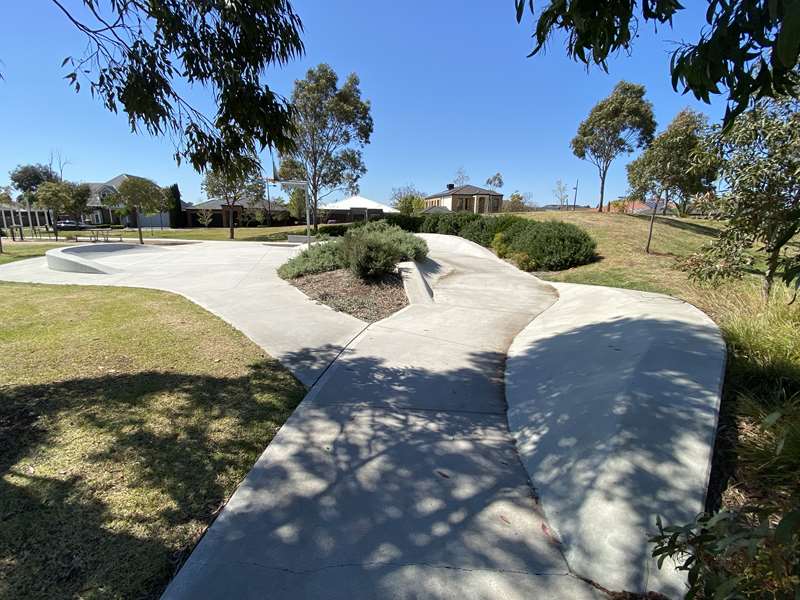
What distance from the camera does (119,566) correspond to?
6.91ft

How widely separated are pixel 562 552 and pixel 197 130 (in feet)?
14.4

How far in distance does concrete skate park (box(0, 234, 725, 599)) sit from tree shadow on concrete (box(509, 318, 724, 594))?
0.5 inches

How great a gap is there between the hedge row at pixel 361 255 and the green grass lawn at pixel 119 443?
408 cm

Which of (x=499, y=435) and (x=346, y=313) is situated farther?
(x=346, y=313)

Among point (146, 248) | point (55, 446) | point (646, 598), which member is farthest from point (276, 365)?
point (146, 248)

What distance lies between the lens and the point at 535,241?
1368 cm

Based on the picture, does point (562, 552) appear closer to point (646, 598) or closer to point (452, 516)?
point (646, 598)

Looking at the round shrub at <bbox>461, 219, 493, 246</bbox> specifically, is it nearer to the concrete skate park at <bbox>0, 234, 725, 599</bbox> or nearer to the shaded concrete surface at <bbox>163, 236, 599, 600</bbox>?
the concrete skate park at <bbox>0, 234, 725, 599</bbox>

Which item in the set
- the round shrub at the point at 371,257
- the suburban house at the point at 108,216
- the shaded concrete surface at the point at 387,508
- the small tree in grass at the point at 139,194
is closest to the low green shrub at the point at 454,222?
the round shrub at the point at 371,257

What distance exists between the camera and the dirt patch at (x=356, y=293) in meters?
7.93

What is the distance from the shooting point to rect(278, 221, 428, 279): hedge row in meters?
9.57

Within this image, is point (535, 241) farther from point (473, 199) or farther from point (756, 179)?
point (473, 199)

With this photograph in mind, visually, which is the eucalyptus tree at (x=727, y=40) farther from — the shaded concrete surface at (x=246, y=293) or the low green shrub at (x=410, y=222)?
the low green shrub at (x=410, y=222)

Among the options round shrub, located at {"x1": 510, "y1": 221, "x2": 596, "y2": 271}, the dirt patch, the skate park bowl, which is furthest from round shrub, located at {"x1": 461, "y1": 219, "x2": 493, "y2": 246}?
the skate park bowl
